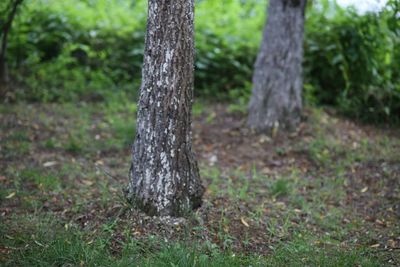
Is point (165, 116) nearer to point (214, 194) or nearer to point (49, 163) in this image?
point (214, 194)

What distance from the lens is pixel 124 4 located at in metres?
9.56

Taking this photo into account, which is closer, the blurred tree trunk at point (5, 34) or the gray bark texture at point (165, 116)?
the gray bark texture at point (165, 116)

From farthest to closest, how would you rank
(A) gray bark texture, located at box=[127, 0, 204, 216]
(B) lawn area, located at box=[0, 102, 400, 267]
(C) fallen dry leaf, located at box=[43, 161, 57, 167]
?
(C) fallen dry leaf, located at box=[43, 161, 57, 167]
(A) gray bark texture, located at box=[127, 0, 204, 216]
(B) lawn area, located at box=[0, 102, 400, 267]

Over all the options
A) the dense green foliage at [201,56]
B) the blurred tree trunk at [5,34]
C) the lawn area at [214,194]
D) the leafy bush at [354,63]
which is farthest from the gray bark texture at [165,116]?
the dense green foliage at [201,56]

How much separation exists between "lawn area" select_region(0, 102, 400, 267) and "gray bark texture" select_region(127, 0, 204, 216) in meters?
0.19

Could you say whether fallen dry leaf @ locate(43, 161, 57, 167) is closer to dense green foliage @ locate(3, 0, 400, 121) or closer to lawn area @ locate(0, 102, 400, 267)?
lawn area @ locate(0, 102, 400, 267)

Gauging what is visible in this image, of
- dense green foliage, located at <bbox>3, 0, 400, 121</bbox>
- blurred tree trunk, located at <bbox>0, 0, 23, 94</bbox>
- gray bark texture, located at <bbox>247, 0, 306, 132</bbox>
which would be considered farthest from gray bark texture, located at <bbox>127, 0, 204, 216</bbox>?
dense green foliage, located at <bbox>3, 0, 400, 121</bbox>

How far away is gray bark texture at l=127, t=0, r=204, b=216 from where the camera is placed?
11.7 feet

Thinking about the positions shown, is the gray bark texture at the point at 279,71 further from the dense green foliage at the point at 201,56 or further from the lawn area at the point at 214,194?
the dense green foliage at the point at 201,56

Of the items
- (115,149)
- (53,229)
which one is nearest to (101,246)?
(53,229)

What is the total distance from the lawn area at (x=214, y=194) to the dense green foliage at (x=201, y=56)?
0.49m

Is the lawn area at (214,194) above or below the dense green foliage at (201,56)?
below

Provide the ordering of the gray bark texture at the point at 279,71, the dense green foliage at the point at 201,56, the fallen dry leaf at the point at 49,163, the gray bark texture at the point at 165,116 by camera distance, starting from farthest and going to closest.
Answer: the dense green foliage at the point at 201,56 < the gray bark texture at the point at 279,71 < the fallen dry leaf at the point at 49,163 < the gray bark texture at the point at 165,116

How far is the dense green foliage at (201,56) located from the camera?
22.9ft
